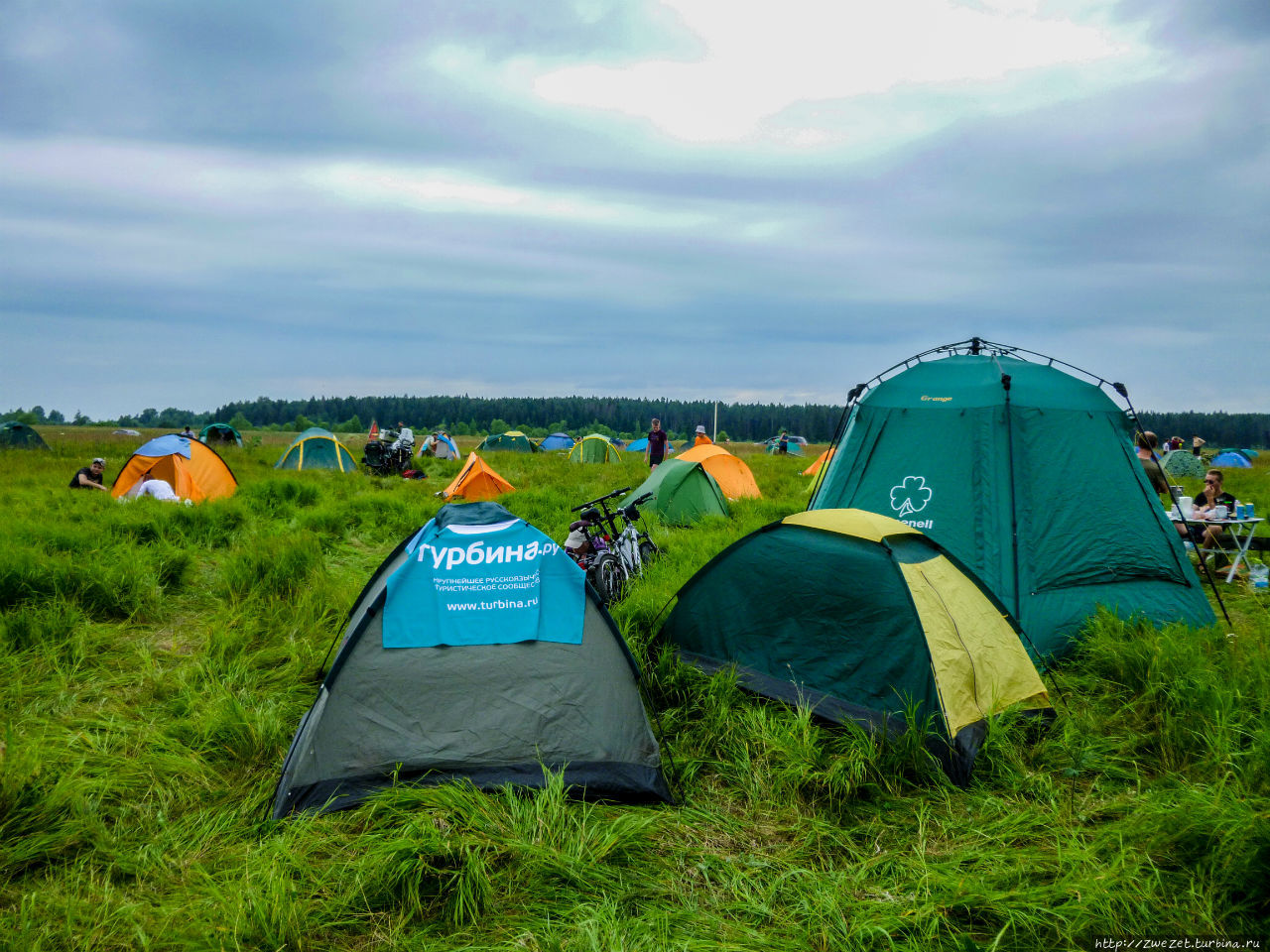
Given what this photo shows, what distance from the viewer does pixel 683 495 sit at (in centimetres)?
1184

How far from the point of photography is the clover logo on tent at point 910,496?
6.32m

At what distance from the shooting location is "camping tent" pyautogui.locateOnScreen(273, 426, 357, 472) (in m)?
20.2

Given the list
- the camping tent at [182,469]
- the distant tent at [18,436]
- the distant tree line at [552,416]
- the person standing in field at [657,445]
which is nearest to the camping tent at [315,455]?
the camping tent at [182,469]

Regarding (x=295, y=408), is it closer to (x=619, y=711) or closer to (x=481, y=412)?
(x=481, y=412)

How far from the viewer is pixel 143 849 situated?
3.32 metres

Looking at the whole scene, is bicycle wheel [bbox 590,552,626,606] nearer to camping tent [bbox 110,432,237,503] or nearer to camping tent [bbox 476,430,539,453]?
camping tent [bbox 110,432,237,503]

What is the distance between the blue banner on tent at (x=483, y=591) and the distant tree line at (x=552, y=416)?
261 feet

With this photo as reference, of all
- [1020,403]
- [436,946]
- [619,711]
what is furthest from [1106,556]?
[436,946]

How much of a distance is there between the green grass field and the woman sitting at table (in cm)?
425

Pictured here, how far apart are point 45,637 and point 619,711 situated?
15.6 ft

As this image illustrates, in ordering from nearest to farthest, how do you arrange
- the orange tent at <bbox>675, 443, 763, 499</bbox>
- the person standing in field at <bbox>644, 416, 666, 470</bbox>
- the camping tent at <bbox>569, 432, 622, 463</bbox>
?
the orange tent at <bbox>675, 443, 763, 499</bbox>, the person standing in field at <bbox>644, 416, 666, 470</bbox>, the camping tent at <bbox>569, 432, 622, 463</bbox>

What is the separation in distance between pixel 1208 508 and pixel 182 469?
1572 centimetres

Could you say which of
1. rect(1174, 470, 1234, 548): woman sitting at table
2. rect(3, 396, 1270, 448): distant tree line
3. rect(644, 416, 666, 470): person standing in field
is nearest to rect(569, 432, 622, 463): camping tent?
A: rect(644, 416, 666, 470): person standing in field

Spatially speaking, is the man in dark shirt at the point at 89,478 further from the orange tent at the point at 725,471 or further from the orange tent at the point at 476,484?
the orange tent at the point at 725,471
